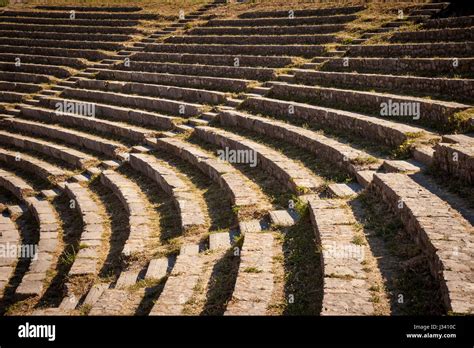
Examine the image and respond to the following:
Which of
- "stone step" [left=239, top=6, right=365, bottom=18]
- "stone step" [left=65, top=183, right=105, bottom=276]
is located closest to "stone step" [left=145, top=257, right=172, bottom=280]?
"stone step" [left=65, top=183, right=105, bottom=276]

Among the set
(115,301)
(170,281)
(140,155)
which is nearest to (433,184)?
(170,281)

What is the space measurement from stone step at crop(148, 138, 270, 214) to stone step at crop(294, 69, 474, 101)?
12.5ft

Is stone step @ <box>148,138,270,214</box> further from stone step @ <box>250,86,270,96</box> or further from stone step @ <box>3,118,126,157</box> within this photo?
stone step @ <box>250,86,270,96</box>

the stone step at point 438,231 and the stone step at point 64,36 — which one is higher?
A: the stone step at point 64,36

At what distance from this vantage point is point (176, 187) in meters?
10.5

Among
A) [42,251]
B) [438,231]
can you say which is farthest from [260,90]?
[438,231]

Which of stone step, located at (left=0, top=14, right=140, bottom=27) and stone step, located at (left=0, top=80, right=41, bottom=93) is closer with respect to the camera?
stone step, located at (left=0, top=80, right=41, bottom=93)

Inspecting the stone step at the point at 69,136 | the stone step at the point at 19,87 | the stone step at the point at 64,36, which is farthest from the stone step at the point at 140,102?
the stone step at the point at 64,36

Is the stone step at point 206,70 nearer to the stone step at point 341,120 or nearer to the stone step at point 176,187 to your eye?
the stone step at point 341,120

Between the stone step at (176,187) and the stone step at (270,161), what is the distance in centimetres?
135

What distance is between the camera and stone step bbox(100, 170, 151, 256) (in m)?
8.59

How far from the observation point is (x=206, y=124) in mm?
14211

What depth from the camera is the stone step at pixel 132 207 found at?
859cm

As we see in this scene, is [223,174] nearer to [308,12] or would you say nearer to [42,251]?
[42,251]
